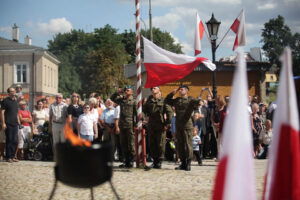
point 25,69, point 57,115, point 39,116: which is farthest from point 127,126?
point 25,69

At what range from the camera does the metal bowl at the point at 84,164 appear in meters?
4.33

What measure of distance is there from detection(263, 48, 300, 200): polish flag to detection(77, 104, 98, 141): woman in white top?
959cm

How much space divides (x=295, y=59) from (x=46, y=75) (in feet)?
148

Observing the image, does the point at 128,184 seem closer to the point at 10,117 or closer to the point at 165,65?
the point at 165,65

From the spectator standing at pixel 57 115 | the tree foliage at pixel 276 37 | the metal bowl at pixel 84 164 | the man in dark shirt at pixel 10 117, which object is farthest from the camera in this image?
the tree foliage at pixel 276 37

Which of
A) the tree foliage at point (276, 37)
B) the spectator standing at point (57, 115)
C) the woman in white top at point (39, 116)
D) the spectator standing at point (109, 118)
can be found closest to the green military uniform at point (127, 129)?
the spectator standing at point (109, 118)

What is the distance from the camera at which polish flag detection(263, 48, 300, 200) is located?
2510mm

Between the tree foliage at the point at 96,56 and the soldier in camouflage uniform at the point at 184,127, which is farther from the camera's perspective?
the tree foliage at the point at 96,56

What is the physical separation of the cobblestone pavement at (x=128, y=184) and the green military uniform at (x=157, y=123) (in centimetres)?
51

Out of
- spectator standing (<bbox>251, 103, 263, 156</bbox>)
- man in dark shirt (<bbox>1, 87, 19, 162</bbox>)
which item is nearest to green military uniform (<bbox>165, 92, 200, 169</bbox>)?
spectator standing (<bbox>251, 103, 263, 156</bbox>)

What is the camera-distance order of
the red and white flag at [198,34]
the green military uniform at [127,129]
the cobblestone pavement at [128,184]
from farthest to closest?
the red and white flag at [198,34]
the green military uniform at [127,129]
the cobblestone pavement at [128,184]

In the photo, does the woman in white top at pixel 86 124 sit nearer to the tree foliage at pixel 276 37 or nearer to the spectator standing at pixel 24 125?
the spectator standing at pixel 24 125

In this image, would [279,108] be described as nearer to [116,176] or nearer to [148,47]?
[116,176]

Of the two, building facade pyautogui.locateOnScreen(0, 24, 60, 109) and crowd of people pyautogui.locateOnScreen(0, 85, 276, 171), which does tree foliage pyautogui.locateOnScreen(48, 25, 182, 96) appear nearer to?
building facade pyautogui.locateOnScreen(0, 24, 60, 109)
